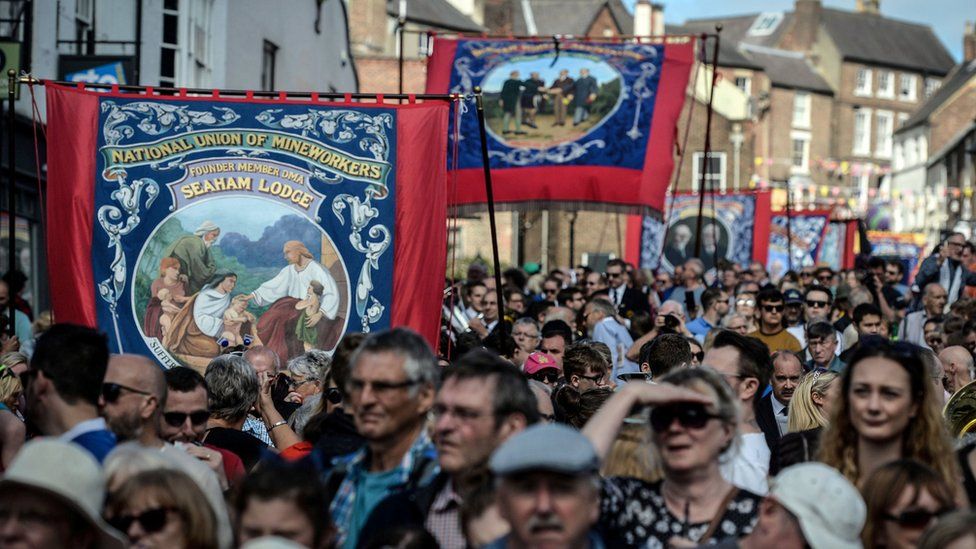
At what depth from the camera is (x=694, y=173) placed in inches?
2238

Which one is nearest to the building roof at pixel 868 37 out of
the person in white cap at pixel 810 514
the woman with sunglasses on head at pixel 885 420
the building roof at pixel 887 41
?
the building roof at pixel 887 41

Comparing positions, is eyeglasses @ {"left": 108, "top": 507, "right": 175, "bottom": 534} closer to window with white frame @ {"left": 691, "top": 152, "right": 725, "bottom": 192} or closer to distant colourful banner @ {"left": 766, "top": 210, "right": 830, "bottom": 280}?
distant colourful banner @ {"left": 766, "top": 210, "right": 830, "bottom": 280}

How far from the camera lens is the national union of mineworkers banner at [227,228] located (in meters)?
9.30

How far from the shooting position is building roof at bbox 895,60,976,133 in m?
74.2

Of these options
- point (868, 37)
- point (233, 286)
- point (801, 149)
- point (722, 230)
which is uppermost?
point (868, 37)

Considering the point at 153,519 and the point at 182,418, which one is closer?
the point at 153,519

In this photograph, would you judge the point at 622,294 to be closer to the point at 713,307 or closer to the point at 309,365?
the point at 713,307

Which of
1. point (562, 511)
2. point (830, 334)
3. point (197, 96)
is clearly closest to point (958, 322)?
point (830, 334)

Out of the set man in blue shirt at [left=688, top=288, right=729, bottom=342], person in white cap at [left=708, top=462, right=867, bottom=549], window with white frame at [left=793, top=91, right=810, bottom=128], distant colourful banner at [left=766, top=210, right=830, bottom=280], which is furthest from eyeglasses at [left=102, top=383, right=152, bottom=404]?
window with white frame at [left=793, top=91, right=810, bottom=128]

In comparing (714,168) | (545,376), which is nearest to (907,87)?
(714,168)

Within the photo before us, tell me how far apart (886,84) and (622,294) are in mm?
76486

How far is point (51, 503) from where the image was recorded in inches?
165

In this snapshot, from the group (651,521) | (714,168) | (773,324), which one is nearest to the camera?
(651,521)

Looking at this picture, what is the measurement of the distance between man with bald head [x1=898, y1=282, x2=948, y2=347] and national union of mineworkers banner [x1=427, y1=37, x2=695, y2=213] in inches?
128
